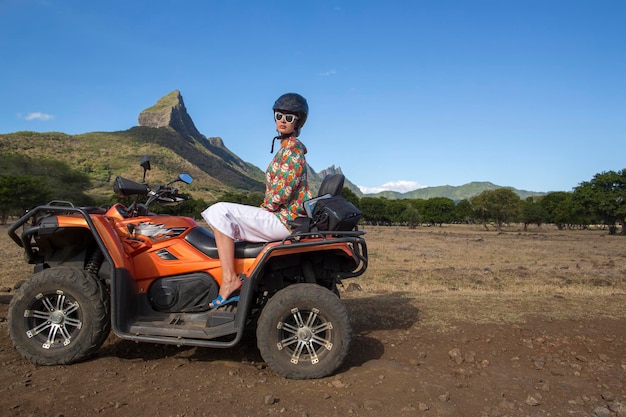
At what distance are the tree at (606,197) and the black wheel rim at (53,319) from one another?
57.5 meters

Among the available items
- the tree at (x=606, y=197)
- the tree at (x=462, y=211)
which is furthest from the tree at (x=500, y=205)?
the tree at (x=462, y=211)

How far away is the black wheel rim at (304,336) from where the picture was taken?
418 centimetres

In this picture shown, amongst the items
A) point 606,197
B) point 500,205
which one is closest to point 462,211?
point 500,205

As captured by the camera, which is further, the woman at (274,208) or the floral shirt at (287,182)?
the floral shirt at (287,182)

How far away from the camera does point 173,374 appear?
163 inches

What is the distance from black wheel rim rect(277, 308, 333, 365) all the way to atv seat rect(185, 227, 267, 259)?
794 mm

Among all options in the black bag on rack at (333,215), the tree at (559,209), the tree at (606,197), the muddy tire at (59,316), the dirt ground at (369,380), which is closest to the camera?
the dirt ground at (369,380)

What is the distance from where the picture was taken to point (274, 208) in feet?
15.1

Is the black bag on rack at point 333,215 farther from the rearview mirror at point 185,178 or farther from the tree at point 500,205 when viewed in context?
the tree at point 500,205

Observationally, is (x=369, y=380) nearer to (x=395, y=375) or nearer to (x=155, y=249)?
(x=395, y=375)

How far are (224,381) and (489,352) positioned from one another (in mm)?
3058

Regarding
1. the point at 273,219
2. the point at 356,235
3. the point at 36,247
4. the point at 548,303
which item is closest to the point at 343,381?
the point at 356,235

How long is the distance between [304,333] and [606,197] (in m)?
58.0

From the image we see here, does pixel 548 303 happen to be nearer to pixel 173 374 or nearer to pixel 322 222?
pixel 322 222
